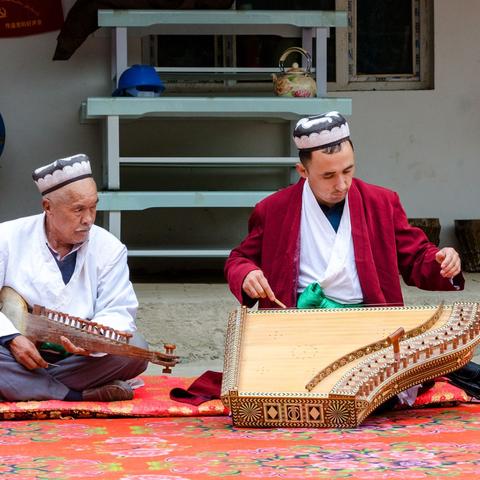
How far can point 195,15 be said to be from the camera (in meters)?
7.48

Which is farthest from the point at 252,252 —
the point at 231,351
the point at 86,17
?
the point at 86,17

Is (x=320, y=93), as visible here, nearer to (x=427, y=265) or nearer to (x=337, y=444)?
(x=427, y=265)

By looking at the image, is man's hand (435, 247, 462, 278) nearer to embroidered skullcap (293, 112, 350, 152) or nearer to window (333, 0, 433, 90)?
embroidered skullcap (293, 112, 350, 152)

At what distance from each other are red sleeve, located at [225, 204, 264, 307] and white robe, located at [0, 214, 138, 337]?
0.42 metres

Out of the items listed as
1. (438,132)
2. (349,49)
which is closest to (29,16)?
(349,49)

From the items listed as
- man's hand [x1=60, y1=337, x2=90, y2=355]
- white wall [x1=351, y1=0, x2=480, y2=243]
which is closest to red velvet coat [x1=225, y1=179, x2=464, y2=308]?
man's hand [x1=60, y1=337, x2=90, y2=355]

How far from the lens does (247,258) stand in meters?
4.91

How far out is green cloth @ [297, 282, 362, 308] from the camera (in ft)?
15.5

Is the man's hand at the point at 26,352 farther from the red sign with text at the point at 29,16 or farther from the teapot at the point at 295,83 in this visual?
the red sign with text at the point at 29,16

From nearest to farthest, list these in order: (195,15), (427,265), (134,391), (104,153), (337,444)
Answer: (337,444) → (427,265) → (134,391) → (195,15) → (104,153)

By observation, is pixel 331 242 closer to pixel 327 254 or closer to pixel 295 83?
pixel 327 254

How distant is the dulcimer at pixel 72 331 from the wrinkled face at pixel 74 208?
12.0 inches

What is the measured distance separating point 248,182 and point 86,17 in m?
1.63

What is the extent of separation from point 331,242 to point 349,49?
13.7 feet
